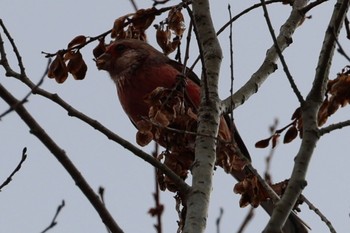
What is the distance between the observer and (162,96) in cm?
415

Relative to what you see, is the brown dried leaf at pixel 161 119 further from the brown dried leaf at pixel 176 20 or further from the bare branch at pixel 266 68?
the brown dried leaf at pixel 176 20

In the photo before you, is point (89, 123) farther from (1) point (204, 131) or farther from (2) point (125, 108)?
(2) point (125, 108)

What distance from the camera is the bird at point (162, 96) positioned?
13.5ft

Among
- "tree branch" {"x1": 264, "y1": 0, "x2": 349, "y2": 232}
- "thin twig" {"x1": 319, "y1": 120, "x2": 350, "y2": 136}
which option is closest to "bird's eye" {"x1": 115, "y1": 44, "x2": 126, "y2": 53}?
"tree branch" {"x1": 264, "y1": 0, "x2": 349, "y2": 232}

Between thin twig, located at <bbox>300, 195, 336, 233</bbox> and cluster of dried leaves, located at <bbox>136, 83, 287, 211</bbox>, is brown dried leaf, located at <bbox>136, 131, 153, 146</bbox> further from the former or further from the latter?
thin twig, located at <bbox>300, 195, 336, 233</bbox>

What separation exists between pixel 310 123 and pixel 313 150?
133mm

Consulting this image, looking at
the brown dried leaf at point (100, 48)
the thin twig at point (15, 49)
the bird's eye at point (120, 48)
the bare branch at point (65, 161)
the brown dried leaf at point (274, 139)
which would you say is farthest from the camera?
the bird's eye at point (120, 48)

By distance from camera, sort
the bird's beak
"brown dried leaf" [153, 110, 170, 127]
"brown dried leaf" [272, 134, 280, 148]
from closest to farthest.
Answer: "brown dried leaf" [153, 110, 170, 127] < "brown dried leaf" [272, 134, 280, 148] < the bird's beak

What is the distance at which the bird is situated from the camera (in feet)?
13.5

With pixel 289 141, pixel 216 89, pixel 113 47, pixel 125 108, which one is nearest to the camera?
pixel 216 89

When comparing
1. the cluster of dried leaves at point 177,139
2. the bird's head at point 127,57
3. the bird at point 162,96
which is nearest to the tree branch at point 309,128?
the bird at point 162,96

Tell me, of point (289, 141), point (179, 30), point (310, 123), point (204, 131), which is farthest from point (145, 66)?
point (310, 123)

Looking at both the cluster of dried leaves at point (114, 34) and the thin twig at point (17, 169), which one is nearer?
the thin twig at point (17, 169)

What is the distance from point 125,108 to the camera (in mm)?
6125
